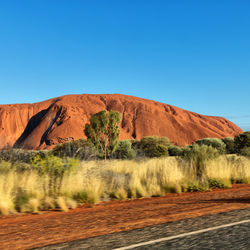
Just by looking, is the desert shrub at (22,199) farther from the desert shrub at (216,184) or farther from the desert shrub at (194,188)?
the desert shrub at (216,184)

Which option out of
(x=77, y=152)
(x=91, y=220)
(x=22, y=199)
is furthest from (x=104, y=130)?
(x=91, y=220)

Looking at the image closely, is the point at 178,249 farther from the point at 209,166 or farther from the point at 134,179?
the point at 209,166

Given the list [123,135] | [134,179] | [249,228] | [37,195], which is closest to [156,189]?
[134,179]

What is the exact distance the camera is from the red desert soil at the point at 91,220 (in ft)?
16.1

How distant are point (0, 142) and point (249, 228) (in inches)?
365

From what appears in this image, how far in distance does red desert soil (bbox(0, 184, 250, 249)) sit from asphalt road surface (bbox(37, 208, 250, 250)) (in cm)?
41

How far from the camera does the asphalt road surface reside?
3.98 metres

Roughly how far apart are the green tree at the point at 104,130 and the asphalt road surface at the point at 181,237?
39289 mm

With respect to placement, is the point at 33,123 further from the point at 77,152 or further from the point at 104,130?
the point at 77,152

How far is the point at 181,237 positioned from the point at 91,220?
2.33m

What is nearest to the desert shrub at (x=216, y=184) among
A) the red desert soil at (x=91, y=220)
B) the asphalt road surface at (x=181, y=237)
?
the red desert soil at (x=91, y=220)

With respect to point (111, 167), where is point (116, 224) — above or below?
below

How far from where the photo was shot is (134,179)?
1086 centimetres

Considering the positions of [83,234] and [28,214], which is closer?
[83,234]
